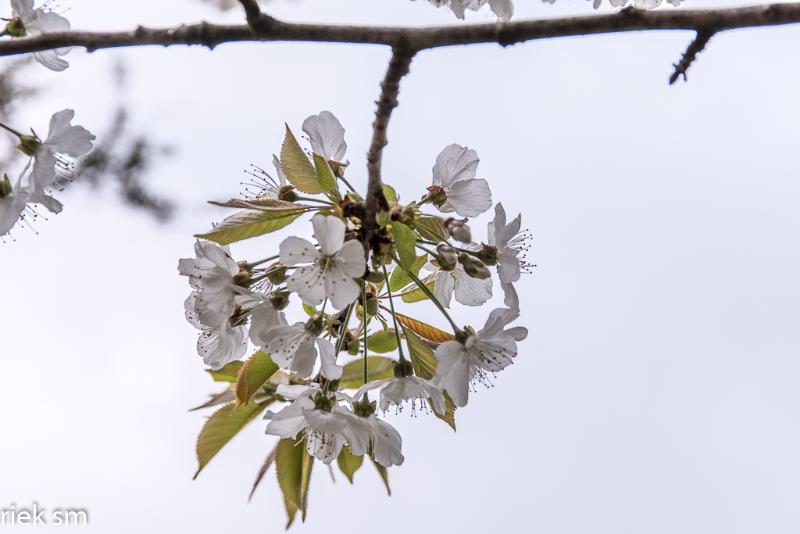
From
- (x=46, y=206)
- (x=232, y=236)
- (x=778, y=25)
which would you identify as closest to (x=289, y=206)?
(x=232, y=236)

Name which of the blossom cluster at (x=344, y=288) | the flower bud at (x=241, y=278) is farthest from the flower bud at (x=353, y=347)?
the flower bud at (x=241, y=278)

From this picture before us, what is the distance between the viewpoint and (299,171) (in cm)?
181

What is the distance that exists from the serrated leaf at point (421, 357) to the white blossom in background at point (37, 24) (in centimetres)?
113

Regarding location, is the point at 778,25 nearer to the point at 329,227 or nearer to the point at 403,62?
the point at 403,62

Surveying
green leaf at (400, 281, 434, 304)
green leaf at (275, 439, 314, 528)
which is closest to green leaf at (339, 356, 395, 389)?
green leaf at (275, 439, 314, 528)

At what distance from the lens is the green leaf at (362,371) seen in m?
2.86

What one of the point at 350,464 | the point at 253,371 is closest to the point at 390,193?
the point at 253,371

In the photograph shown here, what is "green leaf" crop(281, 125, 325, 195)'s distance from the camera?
180cm

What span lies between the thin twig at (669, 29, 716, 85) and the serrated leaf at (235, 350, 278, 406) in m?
1.22

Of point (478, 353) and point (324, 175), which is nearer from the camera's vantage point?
point (324, 175)

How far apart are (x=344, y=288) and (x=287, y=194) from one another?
0.42m

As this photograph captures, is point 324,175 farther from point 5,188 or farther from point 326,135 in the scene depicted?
point 5,188

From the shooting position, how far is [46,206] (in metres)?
1.89

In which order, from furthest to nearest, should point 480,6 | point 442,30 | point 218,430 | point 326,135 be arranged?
point 218,430
point 326,135
point 480,6
point 442,30
